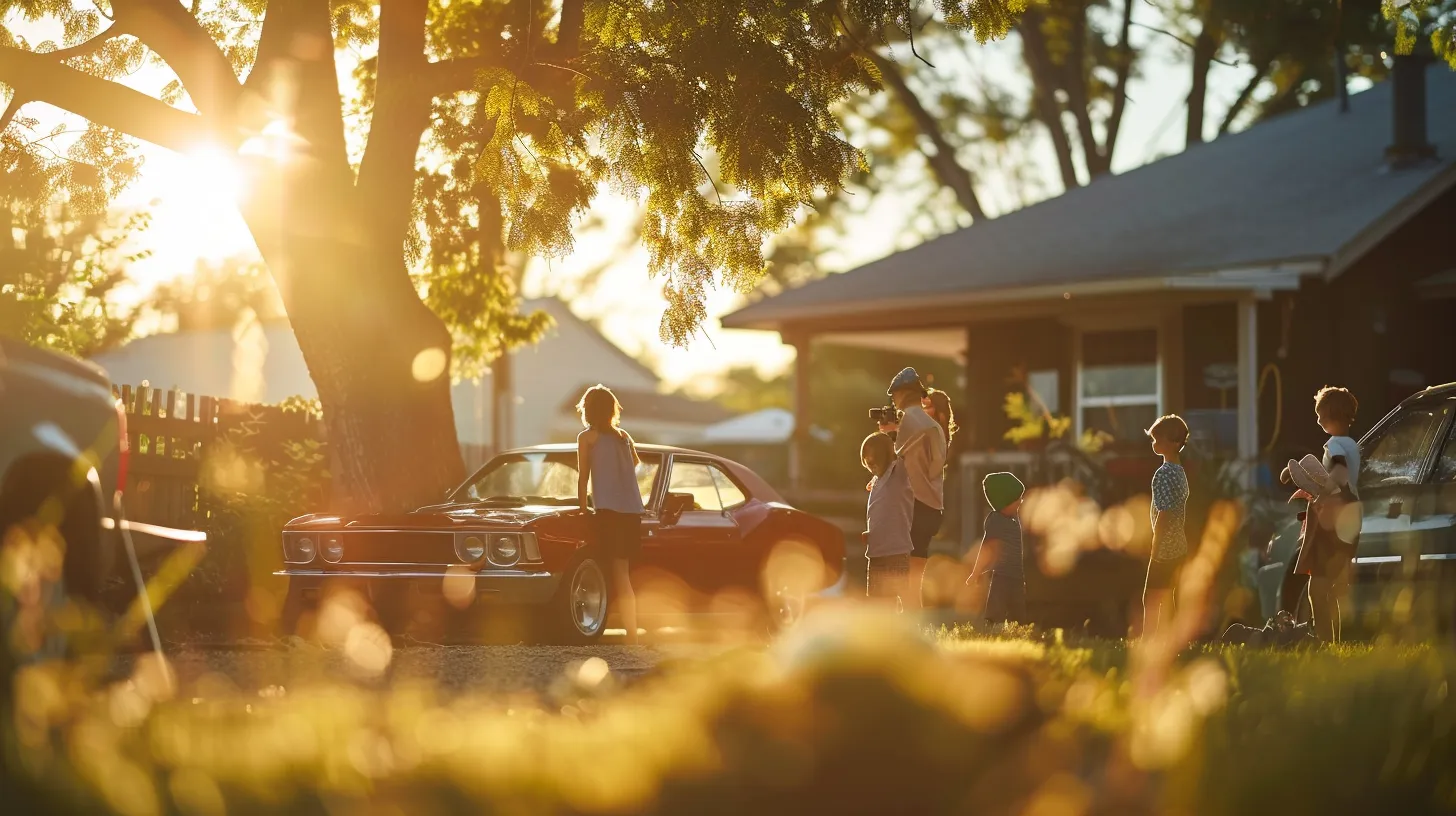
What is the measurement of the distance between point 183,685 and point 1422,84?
17.1m

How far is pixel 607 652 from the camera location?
10.5 meters

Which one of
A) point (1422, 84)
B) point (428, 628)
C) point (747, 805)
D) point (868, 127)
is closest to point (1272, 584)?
point (428, 628)

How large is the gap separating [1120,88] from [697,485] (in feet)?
88.7

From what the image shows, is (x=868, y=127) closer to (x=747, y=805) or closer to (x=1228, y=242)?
(x=1228, y=242)

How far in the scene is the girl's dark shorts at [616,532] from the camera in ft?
36.6

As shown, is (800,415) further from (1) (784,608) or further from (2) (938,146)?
(2) (938,146)

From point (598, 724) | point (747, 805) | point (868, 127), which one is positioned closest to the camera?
point (747, 805)

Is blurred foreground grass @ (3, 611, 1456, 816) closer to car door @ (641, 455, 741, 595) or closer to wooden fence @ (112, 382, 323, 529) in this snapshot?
car door @ (641, 455, 741, 595)

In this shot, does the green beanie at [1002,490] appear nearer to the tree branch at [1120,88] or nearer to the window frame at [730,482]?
the window frame at [730,482]

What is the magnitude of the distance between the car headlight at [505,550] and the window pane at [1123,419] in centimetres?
1142

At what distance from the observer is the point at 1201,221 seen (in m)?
22.0

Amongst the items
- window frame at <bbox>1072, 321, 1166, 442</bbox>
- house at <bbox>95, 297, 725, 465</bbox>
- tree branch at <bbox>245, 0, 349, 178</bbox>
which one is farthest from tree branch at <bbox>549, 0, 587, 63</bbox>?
house at <bbox>95, 297, 725, 465</bbox>

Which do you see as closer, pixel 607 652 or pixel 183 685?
pixel 183 685

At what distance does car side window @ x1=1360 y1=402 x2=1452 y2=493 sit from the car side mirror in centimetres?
425
